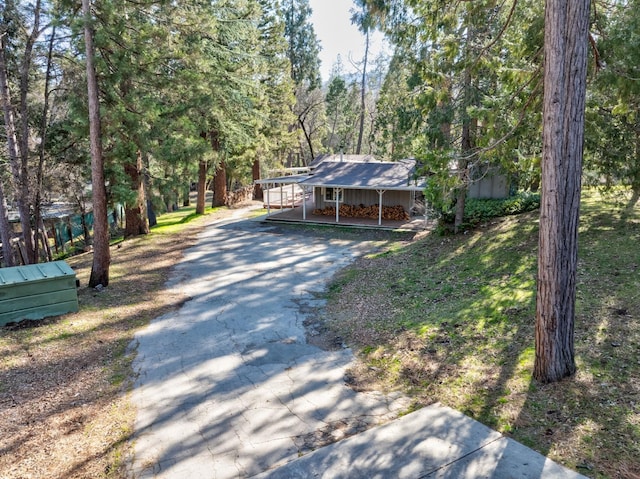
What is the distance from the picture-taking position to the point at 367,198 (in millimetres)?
22500

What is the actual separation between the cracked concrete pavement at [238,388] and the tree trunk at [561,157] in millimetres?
2296

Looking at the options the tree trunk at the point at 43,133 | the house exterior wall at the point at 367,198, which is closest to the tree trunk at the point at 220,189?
the house exterior wall at the point at 367,198

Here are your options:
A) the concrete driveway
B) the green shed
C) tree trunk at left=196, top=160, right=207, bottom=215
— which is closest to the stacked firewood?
tree trunk at left=196, top=160, right=207, bottom=215

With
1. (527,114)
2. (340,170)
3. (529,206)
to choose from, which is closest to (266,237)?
(340,170)

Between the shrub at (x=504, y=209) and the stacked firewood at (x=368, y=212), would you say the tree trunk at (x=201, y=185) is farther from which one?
the shrub at (x=504, y=209)

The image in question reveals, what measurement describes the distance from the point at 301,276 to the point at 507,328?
6.59m

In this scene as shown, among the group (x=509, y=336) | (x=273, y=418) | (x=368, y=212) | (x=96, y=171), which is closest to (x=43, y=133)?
(x=96, y=171)

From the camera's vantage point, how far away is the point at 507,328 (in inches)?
281

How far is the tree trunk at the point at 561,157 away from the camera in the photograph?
16.2 feet

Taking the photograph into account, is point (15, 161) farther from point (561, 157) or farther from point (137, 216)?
point (561, 157)

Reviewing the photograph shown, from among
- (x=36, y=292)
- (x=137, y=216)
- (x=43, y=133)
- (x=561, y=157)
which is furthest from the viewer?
(x=137, y=216)

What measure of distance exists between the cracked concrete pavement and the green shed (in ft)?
6.36

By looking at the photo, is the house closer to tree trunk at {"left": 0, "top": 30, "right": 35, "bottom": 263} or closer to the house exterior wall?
the house exterior wall

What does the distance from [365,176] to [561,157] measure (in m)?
16.7
